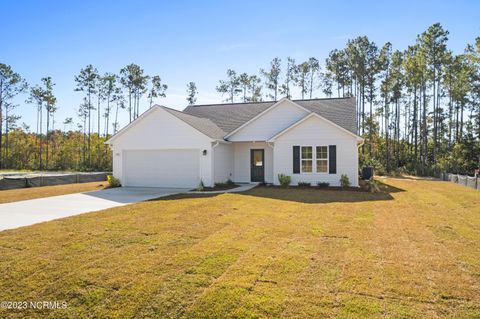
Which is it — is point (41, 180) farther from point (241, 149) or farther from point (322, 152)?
point (322, 152)

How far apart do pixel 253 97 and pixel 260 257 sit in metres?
38.2

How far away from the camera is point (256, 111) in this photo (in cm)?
2144

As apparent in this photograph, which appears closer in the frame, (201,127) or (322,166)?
(322,166)

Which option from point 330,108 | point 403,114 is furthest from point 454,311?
point 403,114

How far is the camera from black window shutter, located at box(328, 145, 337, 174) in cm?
1559

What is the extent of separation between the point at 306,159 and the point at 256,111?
6.66 metres

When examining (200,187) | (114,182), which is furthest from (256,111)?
(114,182)

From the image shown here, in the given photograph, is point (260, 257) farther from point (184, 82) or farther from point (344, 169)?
point (184, 82)

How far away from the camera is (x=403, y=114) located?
118ft

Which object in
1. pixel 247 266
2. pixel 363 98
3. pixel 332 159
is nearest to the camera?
pixel 247 266

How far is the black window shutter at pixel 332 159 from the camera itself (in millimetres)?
15594

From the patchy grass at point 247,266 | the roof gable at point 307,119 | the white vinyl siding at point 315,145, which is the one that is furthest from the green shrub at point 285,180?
the patchy grass at point 247,266

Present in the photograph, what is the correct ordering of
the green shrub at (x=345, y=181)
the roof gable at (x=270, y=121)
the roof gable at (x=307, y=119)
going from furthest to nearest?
the roof gable at (x=270, y=121)
the green shrub at (x=345, y=181)
the roof gable at (x=307, y=119)

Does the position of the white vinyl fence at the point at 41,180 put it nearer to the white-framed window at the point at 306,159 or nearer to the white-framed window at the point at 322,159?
the white-framed window at the point at 306,159
